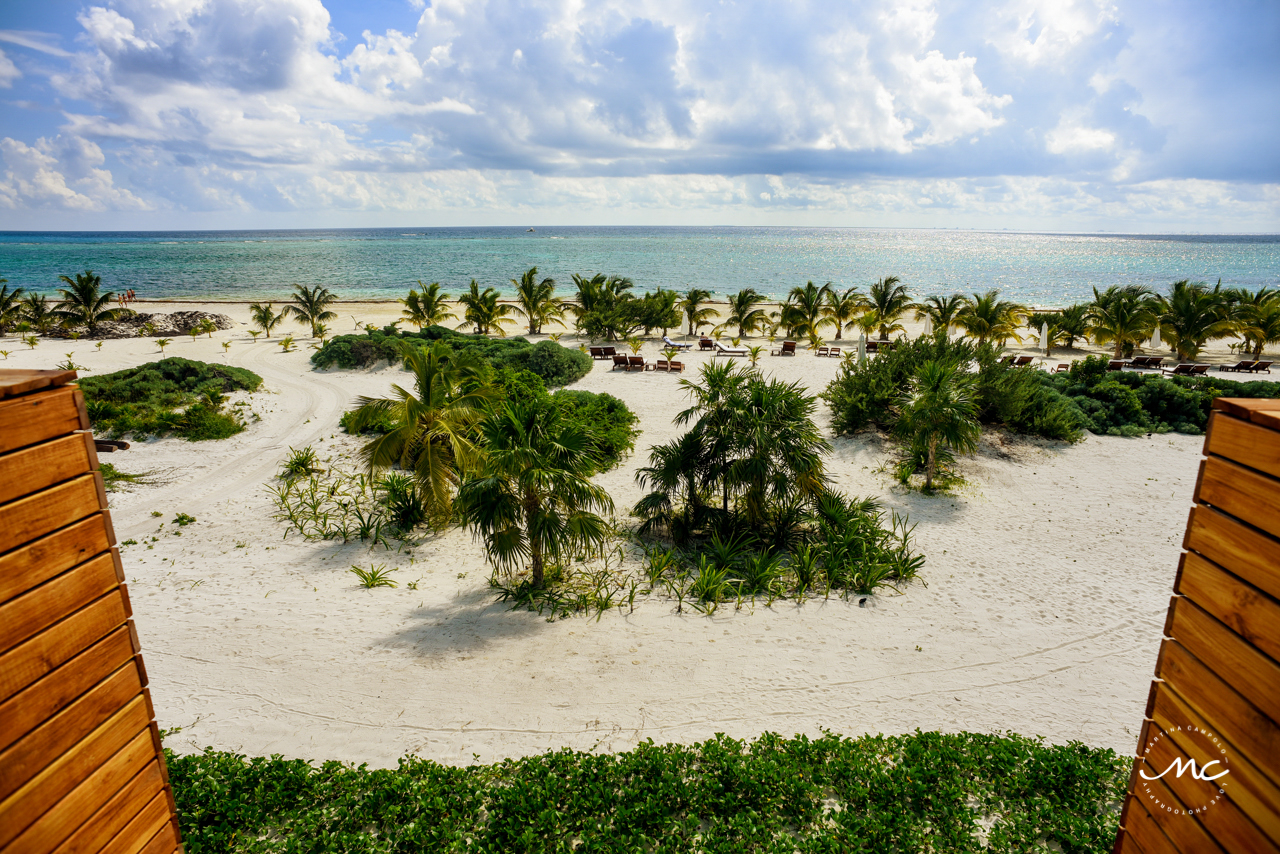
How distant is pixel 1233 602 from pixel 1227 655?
0.79ft

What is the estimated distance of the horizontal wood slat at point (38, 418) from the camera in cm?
265

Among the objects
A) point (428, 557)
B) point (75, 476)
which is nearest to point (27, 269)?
point (428, 557)

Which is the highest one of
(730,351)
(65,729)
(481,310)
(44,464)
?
(44,464)

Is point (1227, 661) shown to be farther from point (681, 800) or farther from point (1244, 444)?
point (681, 800)

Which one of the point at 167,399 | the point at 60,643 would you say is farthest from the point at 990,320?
the point at 60,643

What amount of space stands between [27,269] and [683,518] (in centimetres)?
11604

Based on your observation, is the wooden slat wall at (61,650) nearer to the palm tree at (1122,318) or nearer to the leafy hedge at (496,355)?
the leafy hedge at (496,355)

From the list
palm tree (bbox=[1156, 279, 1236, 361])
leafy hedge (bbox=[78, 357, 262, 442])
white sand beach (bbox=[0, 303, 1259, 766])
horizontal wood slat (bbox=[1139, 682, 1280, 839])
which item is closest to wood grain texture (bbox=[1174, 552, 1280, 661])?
horizontal wood slat (bbox=[1139, 682, 1280, 839])

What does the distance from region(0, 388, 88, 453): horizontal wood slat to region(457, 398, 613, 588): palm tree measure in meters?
5.19

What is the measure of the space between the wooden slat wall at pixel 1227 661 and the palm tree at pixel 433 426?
8920 mm

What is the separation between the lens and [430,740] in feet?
20.4

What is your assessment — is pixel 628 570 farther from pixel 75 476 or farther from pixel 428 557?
pixel 75 476

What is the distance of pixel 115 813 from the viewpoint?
3139 mm

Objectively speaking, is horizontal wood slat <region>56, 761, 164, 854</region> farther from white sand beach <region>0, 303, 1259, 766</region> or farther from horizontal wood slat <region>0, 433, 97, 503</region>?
white sand beach <region>0, 303, 1259, 766</region>
